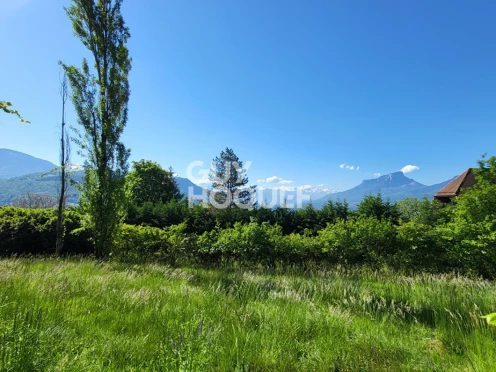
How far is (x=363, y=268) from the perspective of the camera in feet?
24.0

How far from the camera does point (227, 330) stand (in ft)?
8.45

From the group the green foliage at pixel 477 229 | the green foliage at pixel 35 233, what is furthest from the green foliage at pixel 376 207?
the green foliage at pixel 35 233

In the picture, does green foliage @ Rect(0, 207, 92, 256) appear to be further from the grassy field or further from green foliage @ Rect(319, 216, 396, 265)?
green foliage @ Rect(319, 216, 396, 265)

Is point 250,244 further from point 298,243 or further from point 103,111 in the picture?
point 103,111

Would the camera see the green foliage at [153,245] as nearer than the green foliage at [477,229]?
No

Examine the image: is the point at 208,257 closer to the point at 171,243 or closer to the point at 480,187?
the point at 171,243

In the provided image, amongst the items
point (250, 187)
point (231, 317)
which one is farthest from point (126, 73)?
point (250, 187)

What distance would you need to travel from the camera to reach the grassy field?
1.95 meters

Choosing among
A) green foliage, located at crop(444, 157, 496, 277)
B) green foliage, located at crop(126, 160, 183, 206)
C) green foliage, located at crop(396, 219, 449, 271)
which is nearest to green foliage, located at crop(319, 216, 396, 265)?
green foliage, located at crop(396, 219, 449, 271)

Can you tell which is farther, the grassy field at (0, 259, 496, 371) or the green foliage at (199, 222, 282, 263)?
the green foliage at (199, 222, 282, 263)

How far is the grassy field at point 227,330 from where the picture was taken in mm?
1951

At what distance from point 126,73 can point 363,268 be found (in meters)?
10.5

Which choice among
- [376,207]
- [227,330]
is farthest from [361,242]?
[376,207]

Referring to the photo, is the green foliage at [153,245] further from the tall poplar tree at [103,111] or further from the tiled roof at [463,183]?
the tiled roof at [463,183]
